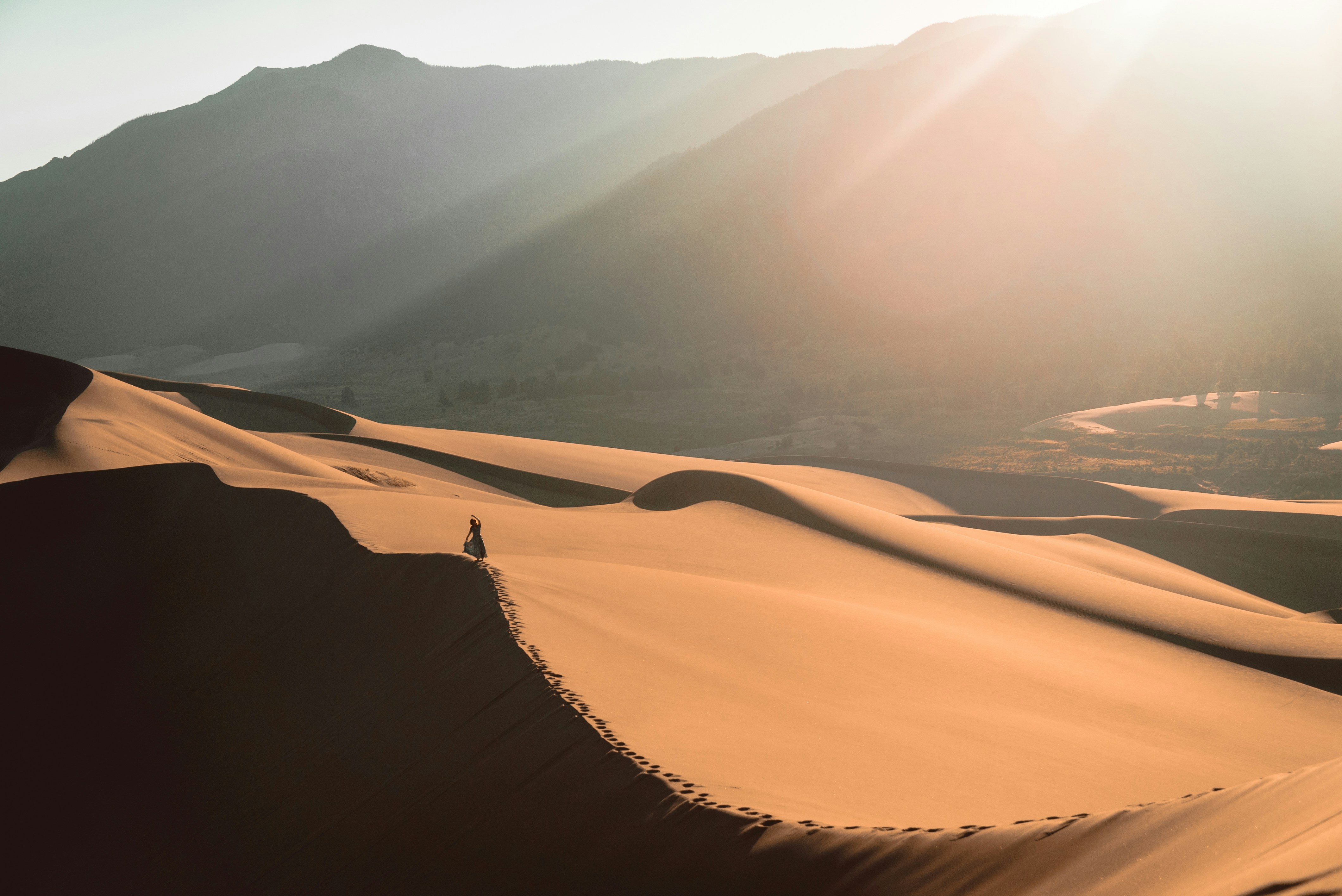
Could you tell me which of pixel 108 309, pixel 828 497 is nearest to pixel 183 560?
pixel 828 497

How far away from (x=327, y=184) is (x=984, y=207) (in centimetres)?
8252

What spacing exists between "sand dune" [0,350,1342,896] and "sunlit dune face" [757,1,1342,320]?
2501 inches

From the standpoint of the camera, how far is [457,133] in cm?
14388

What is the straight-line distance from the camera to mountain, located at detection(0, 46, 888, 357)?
105438mm

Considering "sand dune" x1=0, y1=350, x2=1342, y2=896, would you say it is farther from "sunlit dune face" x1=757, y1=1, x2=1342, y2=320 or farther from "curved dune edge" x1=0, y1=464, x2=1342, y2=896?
"sunlit dune face" x1=757, y1=1, x2=1342, y2=320

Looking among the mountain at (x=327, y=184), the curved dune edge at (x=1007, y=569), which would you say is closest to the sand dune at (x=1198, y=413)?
the curved dune edge at (x=1007, y=569)

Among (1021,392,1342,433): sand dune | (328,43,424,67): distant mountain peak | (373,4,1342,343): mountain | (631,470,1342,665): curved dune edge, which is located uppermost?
(328,43,424,67): distant mountain peak

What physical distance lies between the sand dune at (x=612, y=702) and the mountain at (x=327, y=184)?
A: 98875mm

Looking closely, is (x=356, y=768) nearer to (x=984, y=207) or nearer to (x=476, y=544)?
(x=476, y=544)

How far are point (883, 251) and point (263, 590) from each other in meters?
74.4

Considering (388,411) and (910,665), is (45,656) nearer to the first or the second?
(910,665)

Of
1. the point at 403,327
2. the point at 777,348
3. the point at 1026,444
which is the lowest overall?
the point at 1026,444

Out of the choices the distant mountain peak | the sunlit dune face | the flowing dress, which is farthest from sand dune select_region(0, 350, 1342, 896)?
the distant mountain peak

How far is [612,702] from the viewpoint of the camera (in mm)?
4688
